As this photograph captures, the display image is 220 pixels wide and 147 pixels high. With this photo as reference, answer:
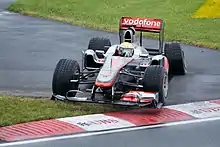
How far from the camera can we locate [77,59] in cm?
1673

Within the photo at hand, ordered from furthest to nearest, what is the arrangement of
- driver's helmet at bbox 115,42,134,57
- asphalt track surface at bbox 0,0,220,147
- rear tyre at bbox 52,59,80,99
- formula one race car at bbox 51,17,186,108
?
1. driver's helmet at bbox 115,42,134,57
2. rear tyre at bbox 52,59,80,99
3. formula one race car at bbox 51,17,186,108
4. asphalt track surface at bbox 0,0,220,147

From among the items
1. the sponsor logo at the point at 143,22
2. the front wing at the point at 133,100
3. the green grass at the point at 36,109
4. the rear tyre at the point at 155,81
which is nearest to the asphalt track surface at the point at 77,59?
the front wing at the point at 133,100

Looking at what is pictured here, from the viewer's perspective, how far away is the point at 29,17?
27344mm

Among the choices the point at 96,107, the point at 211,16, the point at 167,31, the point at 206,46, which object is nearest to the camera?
the point at 96,107

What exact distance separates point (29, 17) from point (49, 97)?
50.6ft

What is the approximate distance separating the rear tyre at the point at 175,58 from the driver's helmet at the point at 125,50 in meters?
2.10

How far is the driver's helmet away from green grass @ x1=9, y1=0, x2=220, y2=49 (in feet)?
22.5

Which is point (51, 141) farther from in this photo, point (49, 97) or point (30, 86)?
point (30, 86)

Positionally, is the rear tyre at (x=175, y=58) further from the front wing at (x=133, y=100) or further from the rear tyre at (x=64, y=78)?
the front wing at (x=133, y=100)

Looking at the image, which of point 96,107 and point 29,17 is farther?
point 29,17

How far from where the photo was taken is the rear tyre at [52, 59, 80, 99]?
11719 millimetres

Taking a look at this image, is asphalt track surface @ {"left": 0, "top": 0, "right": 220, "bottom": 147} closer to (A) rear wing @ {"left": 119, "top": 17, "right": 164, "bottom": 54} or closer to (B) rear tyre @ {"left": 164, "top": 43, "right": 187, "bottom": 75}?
(B) rear tyre @ {"left": 164, "top": 43, "right": 187, "bottom": 75}

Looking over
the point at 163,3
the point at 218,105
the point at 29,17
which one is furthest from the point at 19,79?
the point at 163,3

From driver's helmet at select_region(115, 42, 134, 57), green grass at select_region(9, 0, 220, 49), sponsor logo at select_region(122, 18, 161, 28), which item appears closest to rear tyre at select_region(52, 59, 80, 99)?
driver's helmet at select_region(115, 42, 134, 57)
